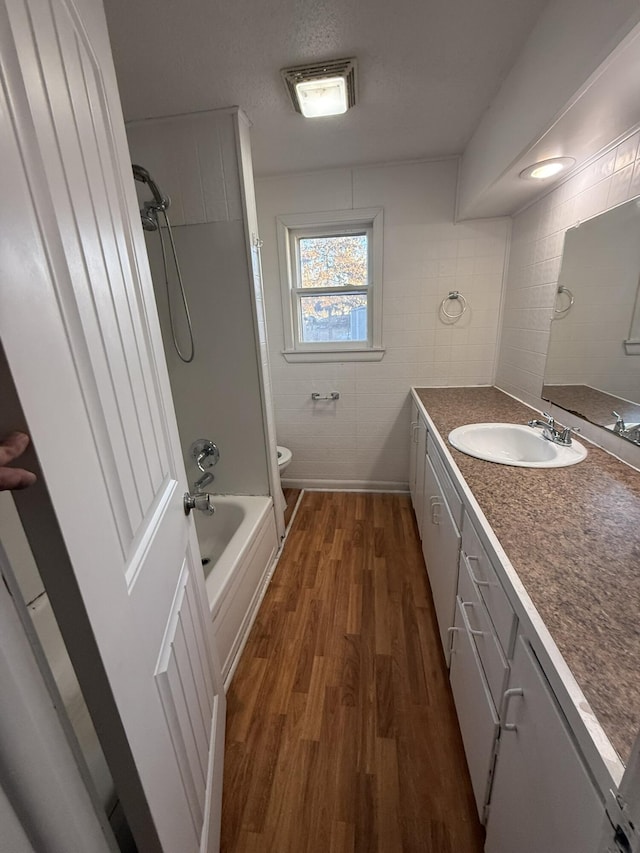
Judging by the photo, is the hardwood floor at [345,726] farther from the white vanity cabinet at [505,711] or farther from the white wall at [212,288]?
the white wall at [212,288]

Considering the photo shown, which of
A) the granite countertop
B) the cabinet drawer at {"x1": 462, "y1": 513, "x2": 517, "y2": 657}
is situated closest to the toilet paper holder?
the granite countertop

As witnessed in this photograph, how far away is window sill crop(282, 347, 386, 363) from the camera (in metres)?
2.62

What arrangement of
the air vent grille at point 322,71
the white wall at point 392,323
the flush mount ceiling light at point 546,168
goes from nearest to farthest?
the air vent grille at point 322,71
the flush mount ceiling light at point 546,168
the white wall at point 392,323

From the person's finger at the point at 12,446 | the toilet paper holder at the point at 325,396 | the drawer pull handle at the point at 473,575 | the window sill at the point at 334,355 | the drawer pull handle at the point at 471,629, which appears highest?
the person's finger at the point at 12,446

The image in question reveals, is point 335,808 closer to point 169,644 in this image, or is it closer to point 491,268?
point 169,644

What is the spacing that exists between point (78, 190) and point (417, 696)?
1.82m

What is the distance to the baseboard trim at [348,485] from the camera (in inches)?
115

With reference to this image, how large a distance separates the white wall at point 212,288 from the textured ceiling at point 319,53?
12 cm

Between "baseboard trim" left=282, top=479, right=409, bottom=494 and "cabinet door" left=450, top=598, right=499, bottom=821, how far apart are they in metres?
1.68

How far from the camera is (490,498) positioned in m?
1.08

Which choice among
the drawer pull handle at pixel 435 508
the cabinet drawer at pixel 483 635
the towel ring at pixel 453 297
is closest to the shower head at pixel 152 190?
the towel ring at pixel 453 297

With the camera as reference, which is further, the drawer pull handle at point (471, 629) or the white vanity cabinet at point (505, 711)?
the drawer pull handle at point (471, 629)

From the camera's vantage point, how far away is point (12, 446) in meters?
0.37

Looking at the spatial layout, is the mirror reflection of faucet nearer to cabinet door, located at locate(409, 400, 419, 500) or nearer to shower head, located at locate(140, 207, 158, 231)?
cabinet door, located at locate(409, 400, 419, 500)
